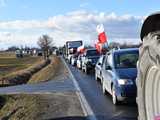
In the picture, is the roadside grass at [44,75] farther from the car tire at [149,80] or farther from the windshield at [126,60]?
the car tire at [149,80]

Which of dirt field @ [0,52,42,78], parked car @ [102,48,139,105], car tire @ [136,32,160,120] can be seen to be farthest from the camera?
dirt field @ [0,52,42,78]

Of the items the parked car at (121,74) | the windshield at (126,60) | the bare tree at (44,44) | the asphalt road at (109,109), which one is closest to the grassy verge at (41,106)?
the asphalt road at (109,109)

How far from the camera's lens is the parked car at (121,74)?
14.0 metres

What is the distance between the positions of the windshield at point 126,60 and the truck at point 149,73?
903 centimetres

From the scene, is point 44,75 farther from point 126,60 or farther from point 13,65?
point 13,65

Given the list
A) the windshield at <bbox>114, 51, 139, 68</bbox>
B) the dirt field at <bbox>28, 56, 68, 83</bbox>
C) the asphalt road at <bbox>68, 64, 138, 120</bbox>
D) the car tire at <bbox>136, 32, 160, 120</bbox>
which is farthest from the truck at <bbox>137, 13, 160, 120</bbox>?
the dirt field at <bbox>28, 56, 68, 83</bbox>

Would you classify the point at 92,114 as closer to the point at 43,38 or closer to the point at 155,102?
the point at 155,102

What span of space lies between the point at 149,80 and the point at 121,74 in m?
8.32

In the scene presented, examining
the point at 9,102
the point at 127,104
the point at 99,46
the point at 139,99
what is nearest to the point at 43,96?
the point at 9,102

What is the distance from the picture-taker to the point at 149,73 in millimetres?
6301

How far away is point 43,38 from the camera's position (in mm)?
116188

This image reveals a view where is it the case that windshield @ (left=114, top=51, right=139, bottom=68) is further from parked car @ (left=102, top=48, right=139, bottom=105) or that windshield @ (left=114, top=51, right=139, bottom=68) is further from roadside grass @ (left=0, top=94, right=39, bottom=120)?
roadside grass @ (left=0, top=94, right=39, bottom=120)

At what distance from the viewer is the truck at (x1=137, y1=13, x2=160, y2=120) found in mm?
5922

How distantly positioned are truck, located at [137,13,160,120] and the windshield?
9030 millimetres
